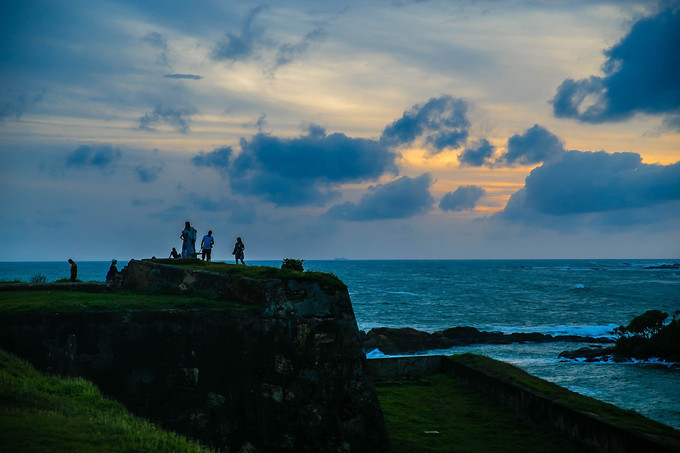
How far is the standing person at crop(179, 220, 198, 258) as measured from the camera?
2197 centimetres

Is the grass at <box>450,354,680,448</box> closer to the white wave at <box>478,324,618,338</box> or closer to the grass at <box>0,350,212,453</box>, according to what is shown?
the grass at <box>0,350,212,453</box>

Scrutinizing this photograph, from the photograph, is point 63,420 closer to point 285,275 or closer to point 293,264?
point 285,275

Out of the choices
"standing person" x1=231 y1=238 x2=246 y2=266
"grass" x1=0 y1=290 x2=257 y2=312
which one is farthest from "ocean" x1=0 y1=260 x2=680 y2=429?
"grass" x1=0 y1=290 x2=257 y2=312

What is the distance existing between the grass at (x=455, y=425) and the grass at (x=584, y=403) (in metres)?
1.00

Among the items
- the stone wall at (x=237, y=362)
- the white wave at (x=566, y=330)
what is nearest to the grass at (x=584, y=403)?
the stone wall at (x=237, y=362)

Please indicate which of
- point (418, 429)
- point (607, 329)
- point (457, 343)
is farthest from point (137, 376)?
point (607, 329)

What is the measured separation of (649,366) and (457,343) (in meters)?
15.4

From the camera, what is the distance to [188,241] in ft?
72.5

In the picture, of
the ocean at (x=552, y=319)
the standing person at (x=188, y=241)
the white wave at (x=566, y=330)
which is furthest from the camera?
the white wave at (x=566, y=330)

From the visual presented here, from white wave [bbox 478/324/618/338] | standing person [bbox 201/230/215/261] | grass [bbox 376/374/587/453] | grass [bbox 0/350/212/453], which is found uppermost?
standing person [bbox 201/230/215/261]

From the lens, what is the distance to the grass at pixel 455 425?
47.7 ft

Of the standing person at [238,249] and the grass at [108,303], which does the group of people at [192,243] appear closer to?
the standing person at [238,249]

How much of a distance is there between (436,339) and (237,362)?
3692cm

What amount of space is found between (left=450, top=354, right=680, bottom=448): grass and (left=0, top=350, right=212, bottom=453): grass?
10733mm
